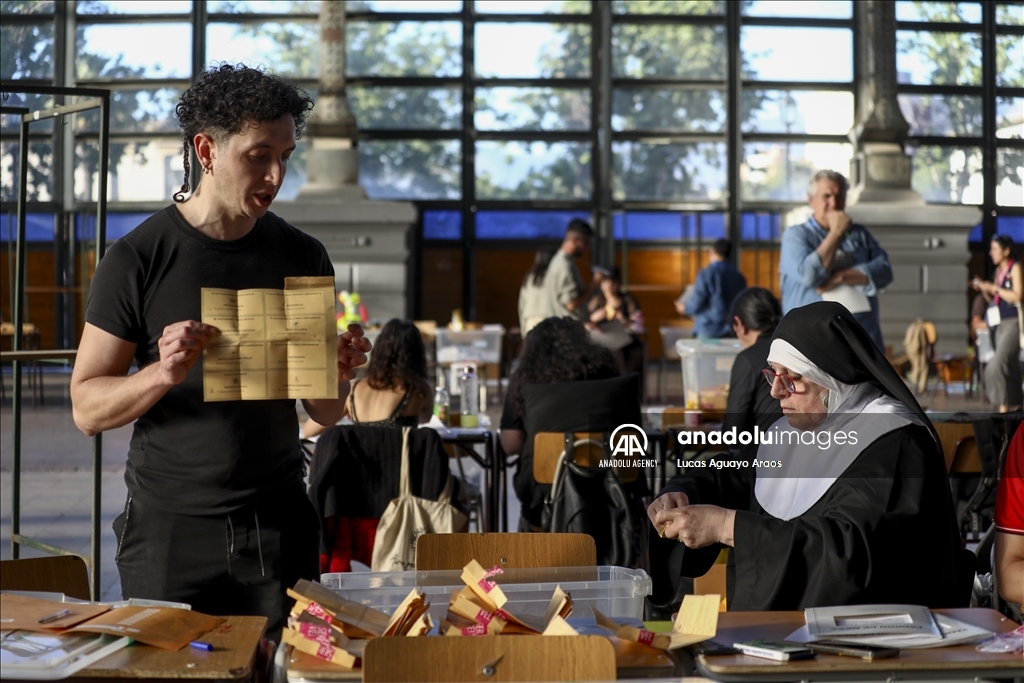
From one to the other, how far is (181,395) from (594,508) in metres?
2.61

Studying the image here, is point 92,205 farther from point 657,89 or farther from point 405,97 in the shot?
point 657,89

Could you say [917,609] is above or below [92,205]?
below

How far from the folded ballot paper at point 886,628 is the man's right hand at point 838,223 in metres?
4.60

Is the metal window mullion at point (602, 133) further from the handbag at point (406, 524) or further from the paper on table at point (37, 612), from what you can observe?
the paper on table at point (37, 612)

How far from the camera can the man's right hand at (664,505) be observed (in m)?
2.65

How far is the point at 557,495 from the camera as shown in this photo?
473 centimetres

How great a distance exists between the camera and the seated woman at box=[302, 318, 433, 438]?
504 cm

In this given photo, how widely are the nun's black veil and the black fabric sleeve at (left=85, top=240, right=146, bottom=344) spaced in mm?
1606

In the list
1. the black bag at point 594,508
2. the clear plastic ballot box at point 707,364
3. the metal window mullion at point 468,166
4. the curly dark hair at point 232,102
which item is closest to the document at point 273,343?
the curly dark hair at point 232,102

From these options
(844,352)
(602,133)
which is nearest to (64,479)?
(844,352)

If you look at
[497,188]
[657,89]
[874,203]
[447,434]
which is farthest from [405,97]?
[447,434]

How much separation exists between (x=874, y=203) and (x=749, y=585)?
1365cm

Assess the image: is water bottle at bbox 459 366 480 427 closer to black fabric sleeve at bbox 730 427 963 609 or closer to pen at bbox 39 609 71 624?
black fabric sleeve at bbox 730 427 963 609

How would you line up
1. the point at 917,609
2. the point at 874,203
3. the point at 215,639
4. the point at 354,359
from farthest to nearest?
the point at 874,203 → the point at 354,359 → the point at 917,609 → the point at 215,639
